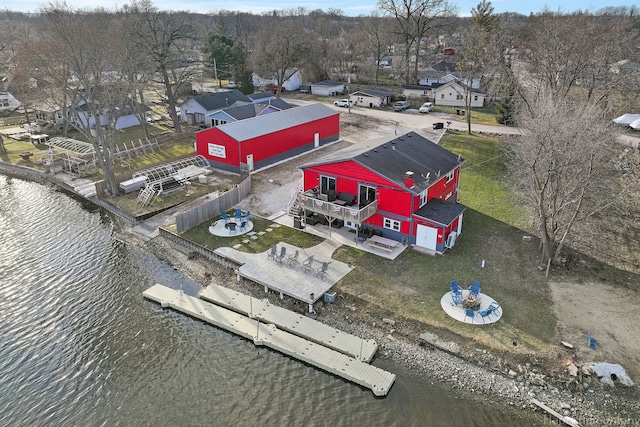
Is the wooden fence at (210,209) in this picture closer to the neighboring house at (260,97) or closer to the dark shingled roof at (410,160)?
the dark shingled roof at (410,160)

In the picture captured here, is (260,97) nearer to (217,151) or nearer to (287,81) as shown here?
(287,81)

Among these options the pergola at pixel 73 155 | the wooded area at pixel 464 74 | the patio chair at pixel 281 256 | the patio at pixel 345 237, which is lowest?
the patio at pixel 345 237

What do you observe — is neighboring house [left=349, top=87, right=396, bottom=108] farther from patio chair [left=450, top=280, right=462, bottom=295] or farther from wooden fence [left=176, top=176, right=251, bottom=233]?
patio chair [left=450, top=280, right=462, bottom=295]

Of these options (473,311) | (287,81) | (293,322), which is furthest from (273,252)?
(287,81)

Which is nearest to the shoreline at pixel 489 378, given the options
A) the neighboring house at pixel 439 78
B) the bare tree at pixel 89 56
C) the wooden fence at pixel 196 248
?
the wooden fence at pixel 196 248

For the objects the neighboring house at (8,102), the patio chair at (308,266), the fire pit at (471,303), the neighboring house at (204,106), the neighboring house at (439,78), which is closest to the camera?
the fire pit at (471,303)

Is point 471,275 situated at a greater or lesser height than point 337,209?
lesser

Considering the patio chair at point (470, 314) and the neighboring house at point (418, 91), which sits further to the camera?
the neighboring house at point (418, 91)
